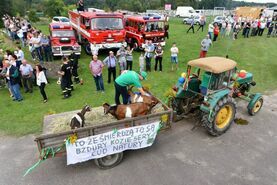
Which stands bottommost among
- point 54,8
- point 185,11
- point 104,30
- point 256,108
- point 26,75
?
point 256,108

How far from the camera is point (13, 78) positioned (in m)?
8.38

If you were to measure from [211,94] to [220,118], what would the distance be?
88cm

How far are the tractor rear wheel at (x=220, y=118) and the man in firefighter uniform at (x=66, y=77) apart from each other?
561cm

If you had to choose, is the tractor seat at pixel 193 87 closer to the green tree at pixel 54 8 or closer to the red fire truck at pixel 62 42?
the red fire truck at pixel 62 42

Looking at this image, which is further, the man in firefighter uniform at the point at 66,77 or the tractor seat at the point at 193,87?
the man in firefighter uniform at the point at 66,77

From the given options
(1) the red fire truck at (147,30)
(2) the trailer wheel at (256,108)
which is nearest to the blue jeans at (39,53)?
(1) the red fire truck at (147,30)

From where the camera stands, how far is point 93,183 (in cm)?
471

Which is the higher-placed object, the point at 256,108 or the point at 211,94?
the point at 211,94

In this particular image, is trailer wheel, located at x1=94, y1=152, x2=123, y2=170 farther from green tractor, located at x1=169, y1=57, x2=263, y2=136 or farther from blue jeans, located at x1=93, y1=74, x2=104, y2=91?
blue jeans, located at x1=93, y1=74, x2=104, y2=91

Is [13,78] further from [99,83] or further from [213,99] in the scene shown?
[213,99]

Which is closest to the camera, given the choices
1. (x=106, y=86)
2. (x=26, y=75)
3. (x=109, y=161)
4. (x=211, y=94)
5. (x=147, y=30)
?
(x=109, y=161)

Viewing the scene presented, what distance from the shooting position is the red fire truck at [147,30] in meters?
15.5

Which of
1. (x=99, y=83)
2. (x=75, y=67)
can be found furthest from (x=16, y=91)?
(x=99, y=83)

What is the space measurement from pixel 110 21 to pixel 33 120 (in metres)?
8.94
